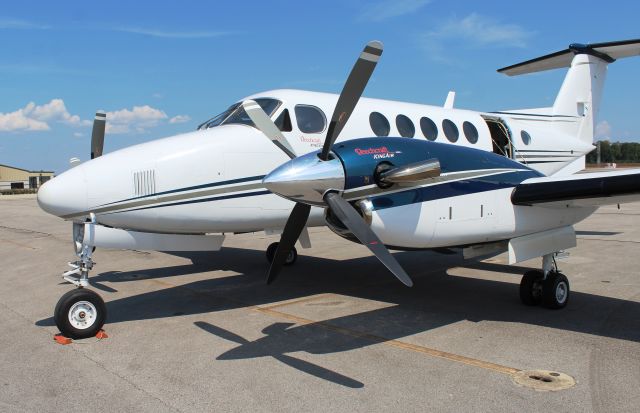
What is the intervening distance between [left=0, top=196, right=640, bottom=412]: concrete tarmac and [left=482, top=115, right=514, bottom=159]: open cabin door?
2520 mm

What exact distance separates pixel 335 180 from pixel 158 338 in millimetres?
2898

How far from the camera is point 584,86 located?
43.5 feet

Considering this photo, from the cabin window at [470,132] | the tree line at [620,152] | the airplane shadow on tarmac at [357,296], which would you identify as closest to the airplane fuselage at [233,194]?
the airplane shadow on tarmac at [357,296]

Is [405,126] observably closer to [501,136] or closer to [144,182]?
[501,136]

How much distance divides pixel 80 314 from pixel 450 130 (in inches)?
282

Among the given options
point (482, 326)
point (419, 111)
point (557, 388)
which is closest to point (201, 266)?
point (419, 111)

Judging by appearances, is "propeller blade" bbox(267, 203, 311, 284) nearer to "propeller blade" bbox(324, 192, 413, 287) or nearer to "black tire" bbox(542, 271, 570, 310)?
"propeller blade" bbox(324, 192, 413, 287)

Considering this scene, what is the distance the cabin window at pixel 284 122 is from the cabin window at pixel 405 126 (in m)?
2.18

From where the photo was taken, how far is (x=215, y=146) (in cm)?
700

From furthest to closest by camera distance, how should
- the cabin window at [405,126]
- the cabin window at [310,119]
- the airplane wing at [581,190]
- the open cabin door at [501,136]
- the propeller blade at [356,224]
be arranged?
1. the open cabin door at [501,136]
2. the cabin window at [405,126]
3. the cabin window at [310,119]
4. the airplane wing at [581,190]
5. the propeller blade at [356,224]

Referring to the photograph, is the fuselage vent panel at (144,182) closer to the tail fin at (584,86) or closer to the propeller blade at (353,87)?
the propeller blade at (353,87)

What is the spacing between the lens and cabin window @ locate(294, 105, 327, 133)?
795 centimetres

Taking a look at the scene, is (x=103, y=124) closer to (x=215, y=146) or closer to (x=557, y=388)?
(x=215, y=146)

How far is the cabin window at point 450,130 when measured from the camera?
9898 mm
